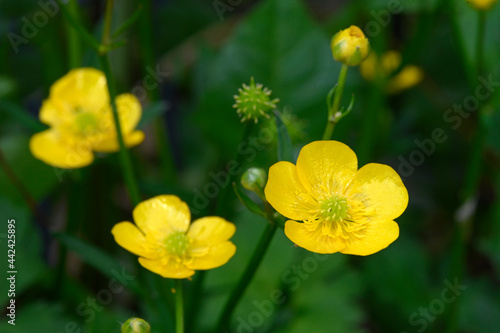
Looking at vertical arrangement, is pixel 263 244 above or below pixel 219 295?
above

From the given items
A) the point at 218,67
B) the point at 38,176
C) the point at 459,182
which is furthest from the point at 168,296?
the point at 459,182

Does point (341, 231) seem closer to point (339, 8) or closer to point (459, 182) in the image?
point (459, 182)

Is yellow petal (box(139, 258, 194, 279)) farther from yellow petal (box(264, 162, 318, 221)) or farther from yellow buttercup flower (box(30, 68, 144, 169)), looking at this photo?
yellow buttercup flower (box(30, 68, 144, 169))

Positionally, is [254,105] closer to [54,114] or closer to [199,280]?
[199,280]

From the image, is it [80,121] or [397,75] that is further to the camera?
[397,75]

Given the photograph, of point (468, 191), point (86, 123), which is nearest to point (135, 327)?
point (86, 123)

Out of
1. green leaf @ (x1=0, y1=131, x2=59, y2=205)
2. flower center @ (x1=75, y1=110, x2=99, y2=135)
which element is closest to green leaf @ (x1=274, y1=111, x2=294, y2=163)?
flower center @ (x1=75, y1=110, x2=99, y2=135)

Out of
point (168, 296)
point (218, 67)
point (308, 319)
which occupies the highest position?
point (218, 67)
